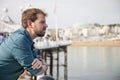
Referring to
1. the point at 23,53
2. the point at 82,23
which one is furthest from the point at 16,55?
the point at 82,23

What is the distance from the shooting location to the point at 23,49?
90 cm

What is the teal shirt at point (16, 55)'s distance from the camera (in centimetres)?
90

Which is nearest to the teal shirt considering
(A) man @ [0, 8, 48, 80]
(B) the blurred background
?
(A) man @ [0, 8, 48, 80]

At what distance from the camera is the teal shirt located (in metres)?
0.90

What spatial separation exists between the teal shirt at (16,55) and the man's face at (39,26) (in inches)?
0.8

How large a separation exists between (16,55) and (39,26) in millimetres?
81

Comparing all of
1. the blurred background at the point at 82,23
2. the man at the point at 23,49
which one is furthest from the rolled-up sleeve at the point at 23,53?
the blurred background at the point at 82,23

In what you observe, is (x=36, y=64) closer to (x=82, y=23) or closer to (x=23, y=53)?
(x=23, y=53)

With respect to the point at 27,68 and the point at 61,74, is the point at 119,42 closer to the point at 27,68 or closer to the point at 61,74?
the point at 61,74

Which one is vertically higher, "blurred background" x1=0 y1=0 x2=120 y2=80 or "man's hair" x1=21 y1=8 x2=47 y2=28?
"man's hair" x1=21 y1=8 x2=47 y2=28

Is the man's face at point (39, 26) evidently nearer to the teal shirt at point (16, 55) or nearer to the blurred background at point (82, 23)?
the teal shirt at point (16, 55)

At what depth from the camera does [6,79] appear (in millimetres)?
944

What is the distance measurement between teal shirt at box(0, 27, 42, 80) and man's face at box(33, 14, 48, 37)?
0.07 feet

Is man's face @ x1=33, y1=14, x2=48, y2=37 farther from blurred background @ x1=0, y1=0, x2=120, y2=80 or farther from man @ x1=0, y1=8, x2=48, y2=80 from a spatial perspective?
blurred background @ x1=0, y1=0, x2=120, y2=80
